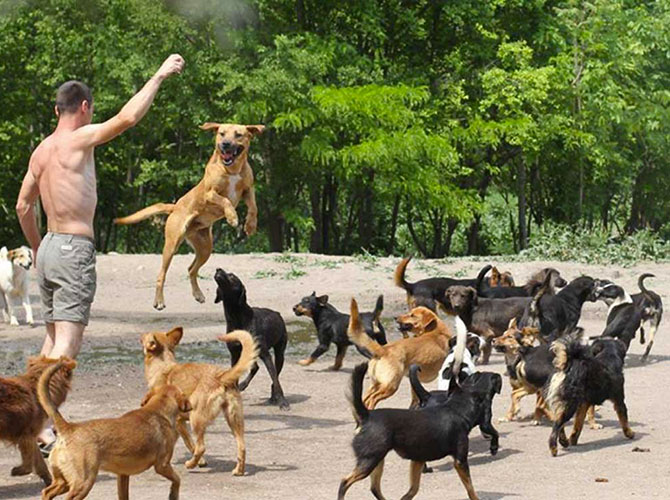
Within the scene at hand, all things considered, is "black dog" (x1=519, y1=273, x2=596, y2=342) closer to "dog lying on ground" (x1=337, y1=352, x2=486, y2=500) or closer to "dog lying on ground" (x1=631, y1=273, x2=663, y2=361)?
"dog lying on ground" (x1=631, y1=273, x2=663, y2=361)

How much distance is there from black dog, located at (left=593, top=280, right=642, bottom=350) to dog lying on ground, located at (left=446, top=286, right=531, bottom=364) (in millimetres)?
967

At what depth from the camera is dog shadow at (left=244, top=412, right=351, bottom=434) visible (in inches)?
440

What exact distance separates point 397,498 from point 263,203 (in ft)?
85.8

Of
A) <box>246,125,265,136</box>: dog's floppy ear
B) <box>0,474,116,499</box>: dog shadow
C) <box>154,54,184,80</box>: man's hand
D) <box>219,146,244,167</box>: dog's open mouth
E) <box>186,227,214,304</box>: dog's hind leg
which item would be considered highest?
<box>154,54,184,80</box>: man's hand

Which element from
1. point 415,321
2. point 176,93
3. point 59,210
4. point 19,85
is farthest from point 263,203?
point 59,210

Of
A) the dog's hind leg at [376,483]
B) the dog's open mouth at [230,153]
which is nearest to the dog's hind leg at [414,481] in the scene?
the dog's hind leg at [376,483]

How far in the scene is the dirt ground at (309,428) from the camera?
8680 millimetres

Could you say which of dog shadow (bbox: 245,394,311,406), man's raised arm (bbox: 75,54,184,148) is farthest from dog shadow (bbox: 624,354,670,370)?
man's raised arm (bbox: 75,54,184,148)

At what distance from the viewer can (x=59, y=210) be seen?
891 cm

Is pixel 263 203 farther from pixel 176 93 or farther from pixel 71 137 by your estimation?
pixel 71 137

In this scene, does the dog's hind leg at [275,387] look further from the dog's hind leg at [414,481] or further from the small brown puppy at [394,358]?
the dog's hind leg at [414,481]

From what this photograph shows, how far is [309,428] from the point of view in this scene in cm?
1113

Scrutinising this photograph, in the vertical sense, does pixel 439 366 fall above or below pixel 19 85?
below

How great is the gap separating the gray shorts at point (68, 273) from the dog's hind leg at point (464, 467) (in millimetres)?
2753
